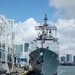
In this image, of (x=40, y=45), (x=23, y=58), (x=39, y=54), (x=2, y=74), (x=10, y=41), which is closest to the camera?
(x=2, y=74)

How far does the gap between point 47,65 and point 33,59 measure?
4.25 metres

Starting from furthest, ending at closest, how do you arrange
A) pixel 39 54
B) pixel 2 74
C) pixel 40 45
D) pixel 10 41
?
pixel 10 41 < pixel 40 45 < pixel 39 54 < pixel 2 74

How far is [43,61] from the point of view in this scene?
70.4m

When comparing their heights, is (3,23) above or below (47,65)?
above

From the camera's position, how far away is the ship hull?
70438 millimetres

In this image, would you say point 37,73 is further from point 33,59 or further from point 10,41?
point 10,41

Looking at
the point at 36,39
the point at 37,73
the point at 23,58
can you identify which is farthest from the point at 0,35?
the point at 23,58

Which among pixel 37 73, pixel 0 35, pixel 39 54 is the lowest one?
pixel 37 73

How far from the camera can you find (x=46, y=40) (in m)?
77.4

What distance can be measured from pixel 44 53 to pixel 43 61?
209 cm

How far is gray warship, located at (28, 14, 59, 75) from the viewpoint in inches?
2785

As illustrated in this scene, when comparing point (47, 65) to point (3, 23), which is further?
point (3, 23)

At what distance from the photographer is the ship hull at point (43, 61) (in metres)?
70.4

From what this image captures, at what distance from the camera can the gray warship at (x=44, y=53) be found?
7075 centimetres
